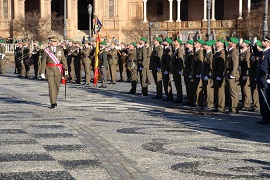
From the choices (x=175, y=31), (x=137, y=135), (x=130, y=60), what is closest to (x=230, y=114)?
(x=137, y=135)

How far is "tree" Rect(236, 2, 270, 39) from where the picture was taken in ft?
160

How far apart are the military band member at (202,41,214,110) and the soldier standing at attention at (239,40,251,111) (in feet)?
2.80

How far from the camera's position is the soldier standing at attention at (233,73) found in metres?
16.1

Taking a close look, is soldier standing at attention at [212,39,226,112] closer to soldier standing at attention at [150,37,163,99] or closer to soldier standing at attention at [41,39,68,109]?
soldier standing at attention at [150,37,163,99]

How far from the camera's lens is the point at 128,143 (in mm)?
10992

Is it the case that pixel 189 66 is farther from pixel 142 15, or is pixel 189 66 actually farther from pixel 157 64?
pixel 142 15

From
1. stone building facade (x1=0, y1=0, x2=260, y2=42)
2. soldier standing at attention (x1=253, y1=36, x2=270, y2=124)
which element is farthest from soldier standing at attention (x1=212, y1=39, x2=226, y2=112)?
stone building facade (x1=0, y1=0, x2=260, y2=42)

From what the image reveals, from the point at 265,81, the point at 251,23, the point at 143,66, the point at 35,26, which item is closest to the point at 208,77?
the point at 265,81

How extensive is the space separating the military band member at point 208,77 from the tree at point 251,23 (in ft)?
94.6

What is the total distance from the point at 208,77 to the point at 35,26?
4152 cm

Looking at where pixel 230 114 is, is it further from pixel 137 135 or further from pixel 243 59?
pixel 137 135

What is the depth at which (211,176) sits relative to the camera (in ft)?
27.6

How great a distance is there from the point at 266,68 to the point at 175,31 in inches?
1970

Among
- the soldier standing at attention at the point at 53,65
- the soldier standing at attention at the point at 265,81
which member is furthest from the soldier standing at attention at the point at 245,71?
the soldier standing at attention at the point at 53,65
